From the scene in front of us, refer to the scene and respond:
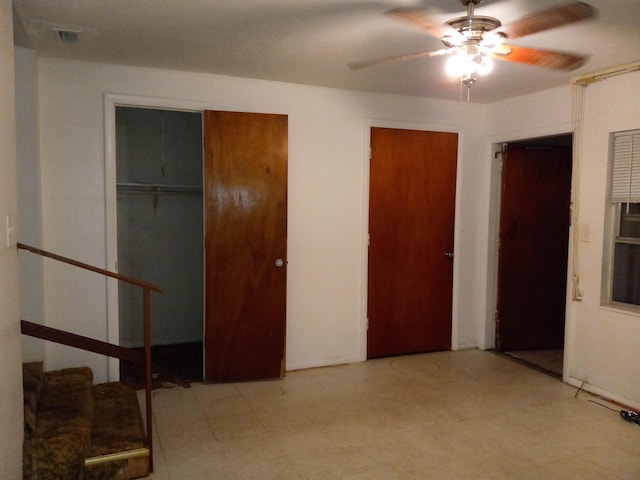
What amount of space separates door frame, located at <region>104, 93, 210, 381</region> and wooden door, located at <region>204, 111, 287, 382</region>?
44 cm

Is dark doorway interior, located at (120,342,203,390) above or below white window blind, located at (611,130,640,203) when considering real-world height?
below

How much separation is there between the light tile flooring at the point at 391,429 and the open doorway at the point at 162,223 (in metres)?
1.33

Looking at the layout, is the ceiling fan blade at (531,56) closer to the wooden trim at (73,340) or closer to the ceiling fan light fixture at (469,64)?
the ceiling fan light fixture at (469,64)

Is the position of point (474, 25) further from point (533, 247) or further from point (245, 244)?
point (533, 247)

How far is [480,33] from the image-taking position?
2150 mm

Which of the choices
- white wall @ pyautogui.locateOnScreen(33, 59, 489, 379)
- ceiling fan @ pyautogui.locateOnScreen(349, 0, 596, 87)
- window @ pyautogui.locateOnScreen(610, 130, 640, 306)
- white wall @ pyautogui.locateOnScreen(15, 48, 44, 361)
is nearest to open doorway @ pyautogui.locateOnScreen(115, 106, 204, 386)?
white wall @ pyautogui.locateOnScreen(33, 59, 489, 379)

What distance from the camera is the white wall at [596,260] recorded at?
3.32 meters

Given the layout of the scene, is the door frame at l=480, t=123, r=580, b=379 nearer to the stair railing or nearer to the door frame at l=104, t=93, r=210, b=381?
the door frame at l=104, t=93, r=210, b=381

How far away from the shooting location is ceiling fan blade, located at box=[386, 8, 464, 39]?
7.64ft

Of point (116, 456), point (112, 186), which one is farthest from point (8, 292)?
point (112, 186)

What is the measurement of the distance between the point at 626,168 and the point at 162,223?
3.92 m

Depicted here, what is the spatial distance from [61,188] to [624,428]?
403 cm

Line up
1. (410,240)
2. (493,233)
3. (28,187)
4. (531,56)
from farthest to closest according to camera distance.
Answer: (493,233)
(410,240)
(28,187)
(531,56)

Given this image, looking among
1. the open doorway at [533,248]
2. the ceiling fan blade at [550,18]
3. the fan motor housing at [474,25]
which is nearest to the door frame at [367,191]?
the open doorway at [533,248]
